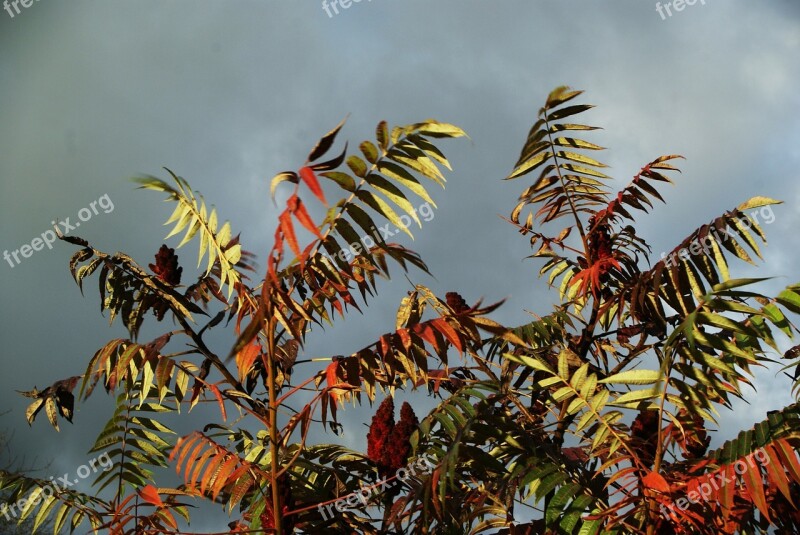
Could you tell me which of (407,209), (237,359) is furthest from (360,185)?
(237,359)

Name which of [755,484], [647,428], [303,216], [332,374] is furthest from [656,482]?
[303,216]

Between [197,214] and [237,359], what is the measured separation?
73 centimetres

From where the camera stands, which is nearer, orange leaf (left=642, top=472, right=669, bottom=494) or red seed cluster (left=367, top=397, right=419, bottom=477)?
orange leaf (left=642, top=472, right=669, bottom=494)

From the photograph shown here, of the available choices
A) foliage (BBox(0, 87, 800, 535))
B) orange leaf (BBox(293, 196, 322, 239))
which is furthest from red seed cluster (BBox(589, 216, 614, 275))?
orange leaf (BBox(293, 196, 322, 239))

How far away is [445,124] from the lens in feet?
9.01

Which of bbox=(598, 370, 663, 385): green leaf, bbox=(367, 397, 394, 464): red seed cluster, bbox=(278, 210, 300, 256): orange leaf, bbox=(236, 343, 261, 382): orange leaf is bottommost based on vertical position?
bbox=(598, 370, 663, 385): green leaf

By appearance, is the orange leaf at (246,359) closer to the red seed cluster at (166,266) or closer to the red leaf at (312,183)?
the red leaf at (312,183)

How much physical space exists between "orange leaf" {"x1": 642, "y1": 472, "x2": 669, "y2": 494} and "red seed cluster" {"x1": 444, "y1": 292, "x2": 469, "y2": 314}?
5.62 ft

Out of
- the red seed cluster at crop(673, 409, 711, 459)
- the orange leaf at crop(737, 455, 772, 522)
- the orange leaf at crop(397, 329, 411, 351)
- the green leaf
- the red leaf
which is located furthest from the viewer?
the red seed cluster at crop(673, 409, 711, 459)

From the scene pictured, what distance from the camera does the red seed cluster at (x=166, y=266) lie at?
430 centimetres

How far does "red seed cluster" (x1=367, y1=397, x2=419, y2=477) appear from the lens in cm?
370

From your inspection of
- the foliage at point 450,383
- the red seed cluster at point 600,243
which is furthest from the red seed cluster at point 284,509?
the red seed cluster at point 600,243

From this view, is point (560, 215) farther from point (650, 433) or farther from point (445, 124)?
point (445, 124)

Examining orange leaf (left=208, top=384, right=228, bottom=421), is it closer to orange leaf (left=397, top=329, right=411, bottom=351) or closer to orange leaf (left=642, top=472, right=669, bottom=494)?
orange leaf (left=397, top=329, right=411, bottom=351)
